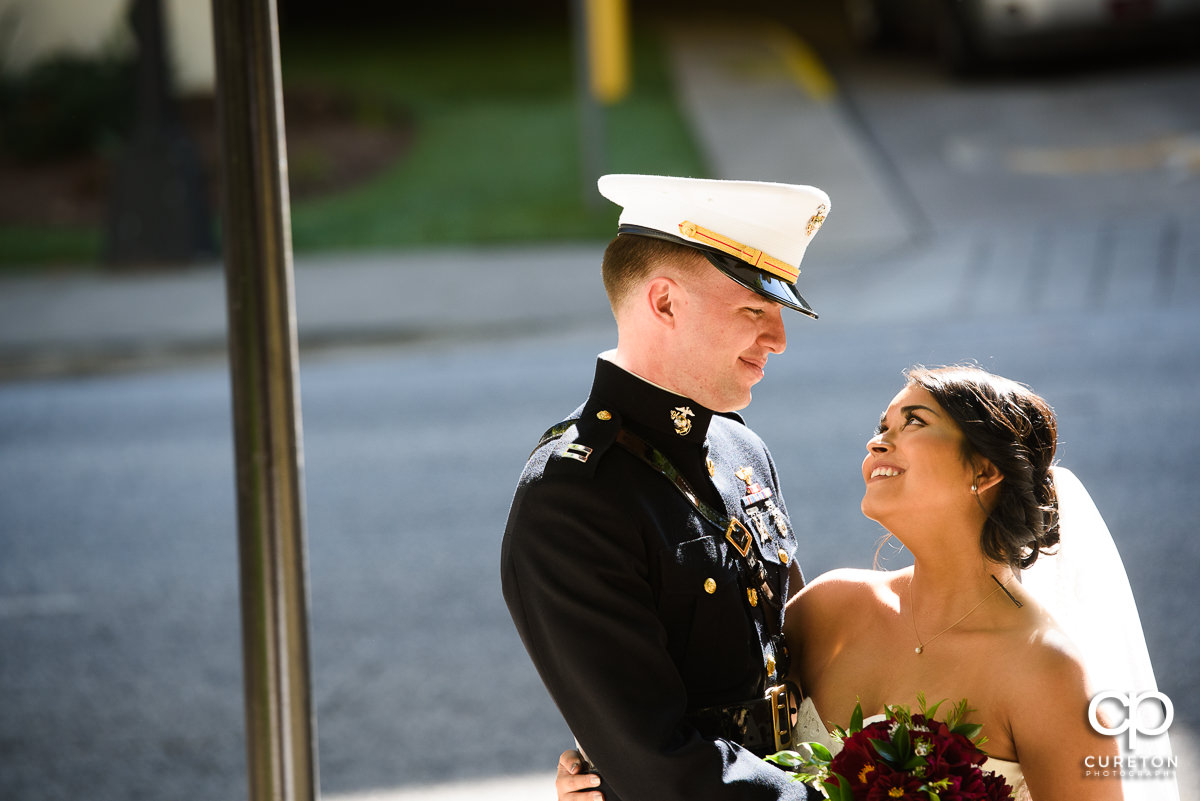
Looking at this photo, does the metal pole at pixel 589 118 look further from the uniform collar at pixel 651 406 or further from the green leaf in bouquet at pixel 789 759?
the green leaf in bouquet at pixel 789 759

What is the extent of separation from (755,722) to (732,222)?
886mm

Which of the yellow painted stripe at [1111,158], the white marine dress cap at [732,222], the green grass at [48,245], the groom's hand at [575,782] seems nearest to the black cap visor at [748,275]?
the white marine dress cap at [732,222]

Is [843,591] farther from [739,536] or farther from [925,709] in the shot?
[925,709]

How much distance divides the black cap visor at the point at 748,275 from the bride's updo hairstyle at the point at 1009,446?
354mm

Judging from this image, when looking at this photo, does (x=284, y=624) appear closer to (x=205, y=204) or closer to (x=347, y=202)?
(x=205, y=204)

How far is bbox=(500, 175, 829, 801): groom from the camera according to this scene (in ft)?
7.35

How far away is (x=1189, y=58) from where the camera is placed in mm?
17578

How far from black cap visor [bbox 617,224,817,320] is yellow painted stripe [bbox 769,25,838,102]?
15.5 meters

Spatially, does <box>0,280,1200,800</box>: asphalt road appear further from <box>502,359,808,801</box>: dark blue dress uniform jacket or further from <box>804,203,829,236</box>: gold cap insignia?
<box>804,203,829,236</box>: gold cap insignia

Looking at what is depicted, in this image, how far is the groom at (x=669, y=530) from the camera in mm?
2240

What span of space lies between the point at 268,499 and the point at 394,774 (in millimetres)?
3267

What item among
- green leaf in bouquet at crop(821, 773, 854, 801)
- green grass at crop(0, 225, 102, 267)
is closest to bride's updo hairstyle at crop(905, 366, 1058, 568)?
green leaf in bouquet at crop(821, 773, 854, 801)

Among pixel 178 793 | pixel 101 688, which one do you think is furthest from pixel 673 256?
pixel 101 688

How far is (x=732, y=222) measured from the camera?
2.43m
